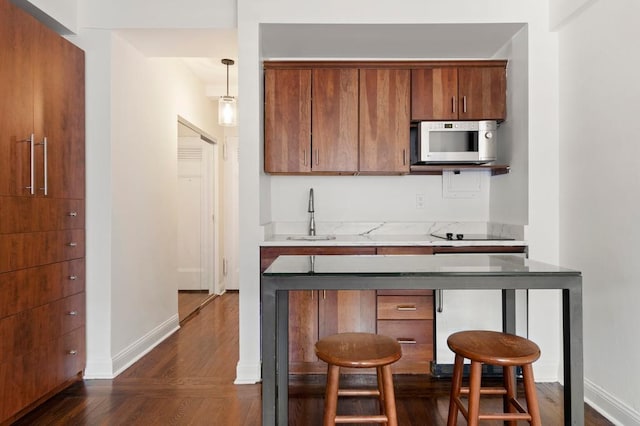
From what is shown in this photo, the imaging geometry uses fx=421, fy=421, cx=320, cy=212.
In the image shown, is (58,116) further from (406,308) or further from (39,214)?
(406,308)

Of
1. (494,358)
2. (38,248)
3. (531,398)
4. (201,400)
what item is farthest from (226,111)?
(531,398)

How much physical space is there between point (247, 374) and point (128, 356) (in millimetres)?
955

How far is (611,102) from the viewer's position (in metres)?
2.25

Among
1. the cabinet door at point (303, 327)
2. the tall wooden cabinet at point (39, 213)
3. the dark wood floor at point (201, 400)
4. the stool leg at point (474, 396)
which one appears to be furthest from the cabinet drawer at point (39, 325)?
the stool leg at point (474, 396)

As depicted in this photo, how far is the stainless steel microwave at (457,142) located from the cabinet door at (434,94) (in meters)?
0.07

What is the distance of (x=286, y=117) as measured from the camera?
3055 millimetres

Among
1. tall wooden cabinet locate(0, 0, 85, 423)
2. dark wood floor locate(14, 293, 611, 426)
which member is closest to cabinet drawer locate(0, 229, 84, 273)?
tall wooden cabinet locate(0, 0, 85, 423)

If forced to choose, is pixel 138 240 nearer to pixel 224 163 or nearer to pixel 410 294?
pixel 410 294

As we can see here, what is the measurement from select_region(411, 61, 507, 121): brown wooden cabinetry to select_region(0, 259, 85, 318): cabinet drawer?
2.53 meters

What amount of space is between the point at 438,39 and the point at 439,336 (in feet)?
6.78

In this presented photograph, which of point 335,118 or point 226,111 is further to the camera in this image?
point 226,111

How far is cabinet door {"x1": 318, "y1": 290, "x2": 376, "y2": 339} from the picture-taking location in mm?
2762

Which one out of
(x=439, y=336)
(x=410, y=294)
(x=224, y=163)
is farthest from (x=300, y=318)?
(x=224, y=163)

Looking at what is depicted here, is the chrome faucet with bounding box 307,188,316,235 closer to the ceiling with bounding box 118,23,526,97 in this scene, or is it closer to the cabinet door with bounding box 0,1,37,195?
the ceiling with bounding box 118,23,526,97
